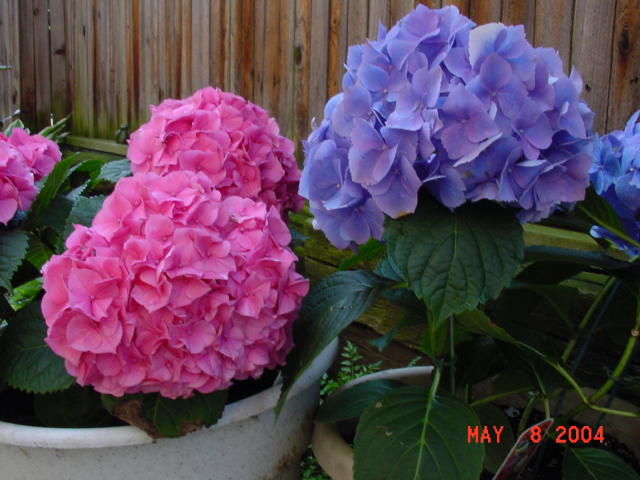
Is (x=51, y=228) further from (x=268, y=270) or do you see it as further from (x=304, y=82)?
(x=304, y=82)

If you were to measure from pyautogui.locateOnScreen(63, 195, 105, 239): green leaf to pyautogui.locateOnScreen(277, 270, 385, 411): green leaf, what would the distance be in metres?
0.38

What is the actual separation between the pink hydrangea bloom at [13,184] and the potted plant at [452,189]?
0.53 metres

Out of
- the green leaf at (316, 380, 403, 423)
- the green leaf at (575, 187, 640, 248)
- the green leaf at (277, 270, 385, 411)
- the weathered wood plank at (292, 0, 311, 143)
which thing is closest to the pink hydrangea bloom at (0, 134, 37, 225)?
the green leaf at (277, 270, 385, 411)

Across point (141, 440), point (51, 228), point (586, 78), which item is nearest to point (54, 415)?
point (141, 440)

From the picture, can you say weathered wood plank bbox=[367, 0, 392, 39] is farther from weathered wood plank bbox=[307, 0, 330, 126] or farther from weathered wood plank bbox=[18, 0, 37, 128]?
weathered wood plank bbox=[18, 0, 37, 128]

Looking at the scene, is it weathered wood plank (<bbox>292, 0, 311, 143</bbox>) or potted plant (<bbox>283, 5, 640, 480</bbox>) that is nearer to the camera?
potted plant (<bbox>283, 5, 640, 480</bbox>)

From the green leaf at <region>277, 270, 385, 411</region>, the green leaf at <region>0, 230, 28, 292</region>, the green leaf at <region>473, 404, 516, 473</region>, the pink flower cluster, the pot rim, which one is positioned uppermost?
the pink flower cluster

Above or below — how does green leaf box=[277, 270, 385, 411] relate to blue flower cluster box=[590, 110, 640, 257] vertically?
below

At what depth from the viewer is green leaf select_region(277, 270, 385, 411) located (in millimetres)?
946

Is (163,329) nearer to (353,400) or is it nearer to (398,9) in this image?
(353,400)

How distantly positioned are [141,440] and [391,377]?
1.69 feet

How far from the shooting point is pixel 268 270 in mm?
958

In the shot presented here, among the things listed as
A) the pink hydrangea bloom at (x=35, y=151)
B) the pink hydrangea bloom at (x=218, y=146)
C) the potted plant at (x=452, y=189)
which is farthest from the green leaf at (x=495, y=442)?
the pink hydrangea bloom at (x=35, y=151)

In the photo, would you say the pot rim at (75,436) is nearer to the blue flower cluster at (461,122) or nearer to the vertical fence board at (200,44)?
the blue flower cluster at (461,122)
